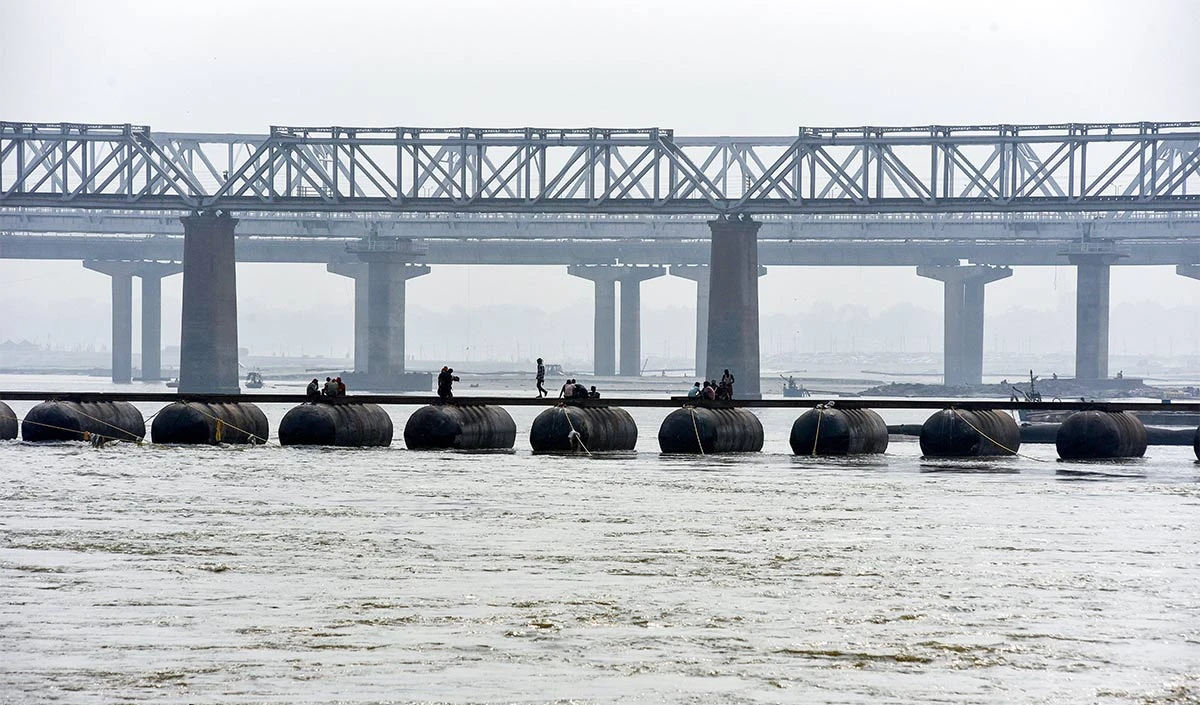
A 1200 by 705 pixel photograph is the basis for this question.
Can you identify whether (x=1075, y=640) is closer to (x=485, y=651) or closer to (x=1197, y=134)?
(x=485, y=651)

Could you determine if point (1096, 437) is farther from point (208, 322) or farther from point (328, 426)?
point (208, 322)

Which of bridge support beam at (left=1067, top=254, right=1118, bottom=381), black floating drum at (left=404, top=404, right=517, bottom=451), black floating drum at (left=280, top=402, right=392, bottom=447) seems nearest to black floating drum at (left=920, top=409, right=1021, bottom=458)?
black floating drum at (left=404, top=404, right=517, bottom=451)

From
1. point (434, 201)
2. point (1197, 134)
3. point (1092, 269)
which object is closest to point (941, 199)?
point (1197, 134)

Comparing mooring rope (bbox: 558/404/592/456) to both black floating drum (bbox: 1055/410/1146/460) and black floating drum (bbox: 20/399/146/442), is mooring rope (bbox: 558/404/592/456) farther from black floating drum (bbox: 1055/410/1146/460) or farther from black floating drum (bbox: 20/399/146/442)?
black floating drum (bbox: 1055/410/1146/460)

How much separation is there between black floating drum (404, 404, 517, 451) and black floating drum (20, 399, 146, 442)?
10878mm

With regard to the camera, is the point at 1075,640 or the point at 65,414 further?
the point at 65,414

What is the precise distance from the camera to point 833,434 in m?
59.0

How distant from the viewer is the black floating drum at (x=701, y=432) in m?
59.3

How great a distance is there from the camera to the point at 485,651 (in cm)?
2094

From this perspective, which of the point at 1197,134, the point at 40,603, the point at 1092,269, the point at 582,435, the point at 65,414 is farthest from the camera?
the point at 1092,269

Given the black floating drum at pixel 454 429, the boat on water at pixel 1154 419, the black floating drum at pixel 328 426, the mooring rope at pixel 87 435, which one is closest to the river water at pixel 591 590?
the black floating drum at pixel 454 429

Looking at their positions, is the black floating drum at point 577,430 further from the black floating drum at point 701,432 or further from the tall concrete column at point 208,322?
the tall concrete column at point 208,322

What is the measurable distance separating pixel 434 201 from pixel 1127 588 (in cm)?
9709

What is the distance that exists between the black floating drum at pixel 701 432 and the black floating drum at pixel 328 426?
1054cm
